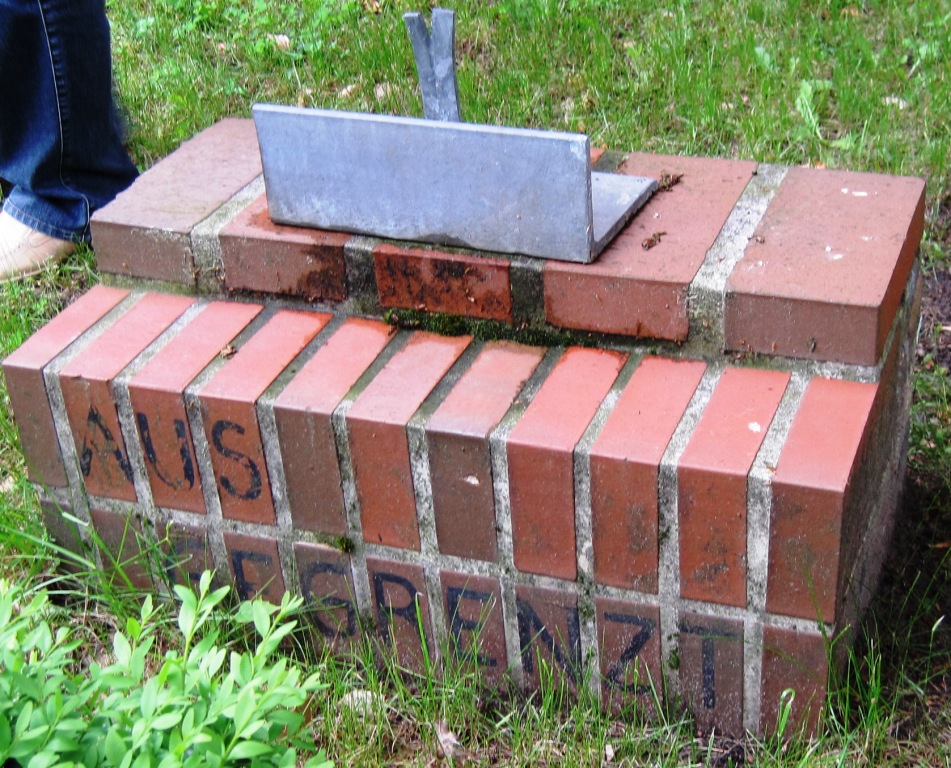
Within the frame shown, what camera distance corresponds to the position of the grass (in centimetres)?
182

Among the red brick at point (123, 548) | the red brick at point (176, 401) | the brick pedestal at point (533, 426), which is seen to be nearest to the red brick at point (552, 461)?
the brick pedestal at point (533, 426)

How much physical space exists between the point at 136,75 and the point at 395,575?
240cm

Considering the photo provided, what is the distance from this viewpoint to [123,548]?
81.4 inches

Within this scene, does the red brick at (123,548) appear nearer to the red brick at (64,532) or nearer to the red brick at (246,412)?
the red brick at (64,532)

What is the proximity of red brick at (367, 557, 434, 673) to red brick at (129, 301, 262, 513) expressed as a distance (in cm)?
32

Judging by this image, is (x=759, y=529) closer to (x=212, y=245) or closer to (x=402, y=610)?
(x=402, y=610)

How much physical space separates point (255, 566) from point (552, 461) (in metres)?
0.58

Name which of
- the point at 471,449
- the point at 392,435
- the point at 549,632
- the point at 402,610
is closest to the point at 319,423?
the point at 392,435

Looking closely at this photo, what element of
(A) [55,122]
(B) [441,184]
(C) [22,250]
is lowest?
(C) [22,250]

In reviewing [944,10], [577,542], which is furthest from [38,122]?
[944,10]

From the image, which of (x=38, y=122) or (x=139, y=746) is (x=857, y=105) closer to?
(x=38, y=122)

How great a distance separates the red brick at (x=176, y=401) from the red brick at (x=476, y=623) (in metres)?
0.43

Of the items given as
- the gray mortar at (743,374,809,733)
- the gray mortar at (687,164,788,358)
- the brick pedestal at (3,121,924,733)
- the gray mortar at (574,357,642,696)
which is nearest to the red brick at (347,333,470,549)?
the brick pedestal at (3,121,924,733)

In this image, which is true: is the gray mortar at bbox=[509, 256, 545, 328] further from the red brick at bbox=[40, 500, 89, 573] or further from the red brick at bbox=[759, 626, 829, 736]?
the red brick at bbox=[40, 500, 89, 573]
